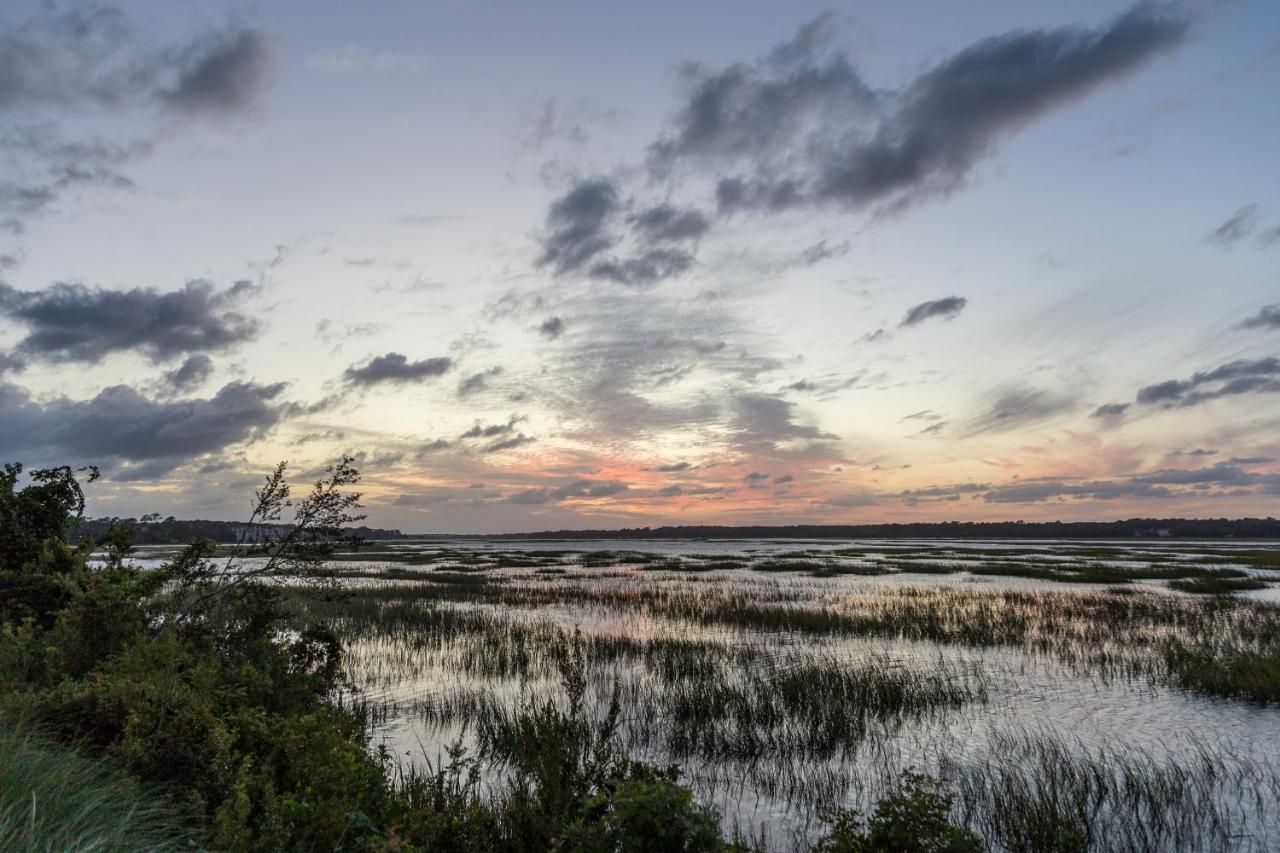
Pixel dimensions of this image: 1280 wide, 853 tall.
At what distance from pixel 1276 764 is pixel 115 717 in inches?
625

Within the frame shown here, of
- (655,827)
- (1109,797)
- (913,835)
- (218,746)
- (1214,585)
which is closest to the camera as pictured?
(655,827)

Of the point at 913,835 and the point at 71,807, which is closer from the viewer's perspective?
the point at 71,807

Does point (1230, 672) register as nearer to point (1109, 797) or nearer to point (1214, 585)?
point (1109, 797)

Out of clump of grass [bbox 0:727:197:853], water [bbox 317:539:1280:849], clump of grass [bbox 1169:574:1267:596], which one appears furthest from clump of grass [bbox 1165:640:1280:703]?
clump of grass [bbox 1169:574:1267:596]

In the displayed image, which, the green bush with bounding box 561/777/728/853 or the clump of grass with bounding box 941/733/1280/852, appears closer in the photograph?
the green bush with bounding box 561/777/728/853

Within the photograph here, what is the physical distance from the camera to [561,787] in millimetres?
7031

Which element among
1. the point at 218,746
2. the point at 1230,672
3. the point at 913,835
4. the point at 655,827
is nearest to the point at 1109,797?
the point at 913,835

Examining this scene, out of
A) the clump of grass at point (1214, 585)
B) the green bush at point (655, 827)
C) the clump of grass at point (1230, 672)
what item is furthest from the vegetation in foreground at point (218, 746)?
the clump of grass at point (1214, 585)

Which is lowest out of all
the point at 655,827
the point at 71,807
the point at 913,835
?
the point at 913,835

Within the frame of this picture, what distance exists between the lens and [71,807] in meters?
4.54

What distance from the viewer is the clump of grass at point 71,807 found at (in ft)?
13.1

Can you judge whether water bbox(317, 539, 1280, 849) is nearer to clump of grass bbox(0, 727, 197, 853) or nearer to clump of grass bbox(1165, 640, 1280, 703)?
clump of grass bbox(1165, 640, 1280, 703)

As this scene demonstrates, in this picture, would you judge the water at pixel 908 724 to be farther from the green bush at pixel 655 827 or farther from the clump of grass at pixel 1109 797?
the green bush at pixel 655 827

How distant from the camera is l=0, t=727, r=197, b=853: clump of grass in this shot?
3996 millimetres
